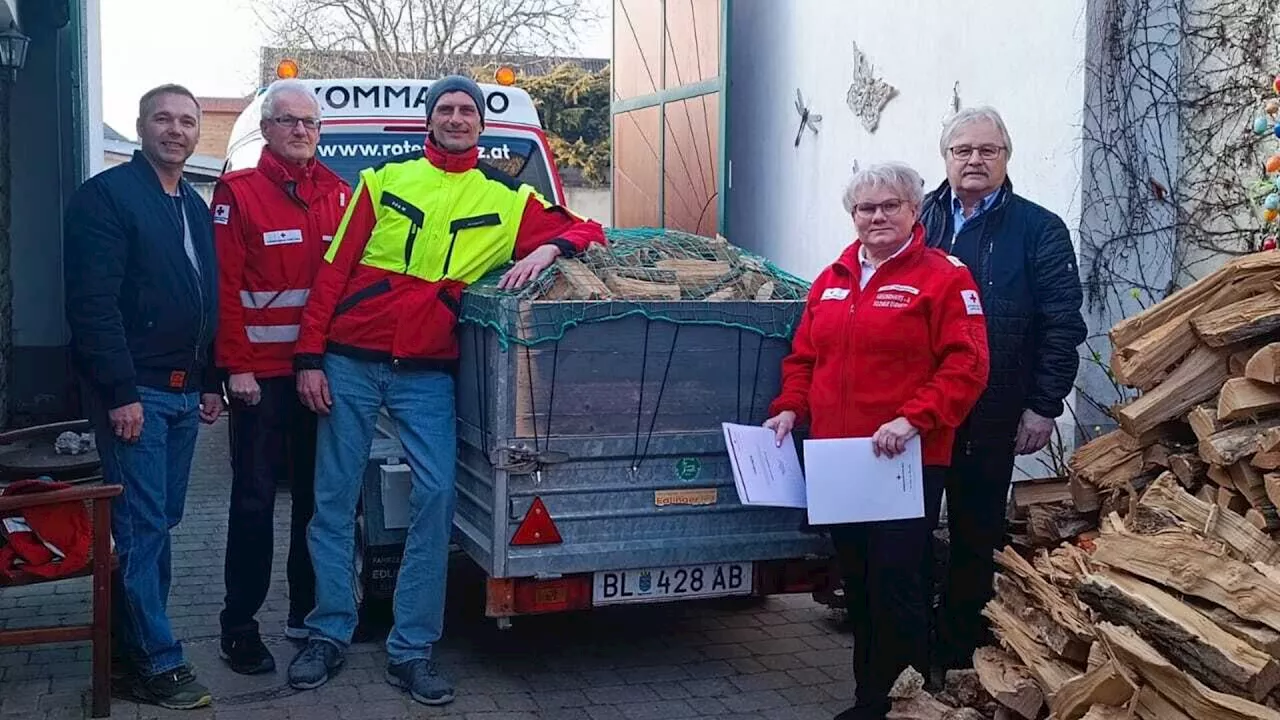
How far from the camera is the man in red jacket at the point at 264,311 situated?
4953 millimetres

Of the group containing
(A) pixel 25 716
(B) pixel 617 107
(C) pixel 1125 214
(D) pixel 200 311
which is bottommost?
(A) pixel 25 716

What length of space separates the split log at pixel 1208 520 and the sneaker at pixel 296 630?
11.0ft

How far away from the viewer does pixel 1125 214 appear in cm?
583

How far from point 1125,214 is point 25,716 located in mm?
4885

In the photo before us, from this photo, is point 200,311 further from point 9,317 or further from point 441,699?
point 9,317

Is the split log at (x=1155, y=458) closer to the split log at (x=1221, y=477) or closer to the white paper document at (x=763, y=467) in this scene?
the split log at (x=1221, y=477)

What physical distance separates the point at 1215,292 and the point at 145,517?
12.2 feet

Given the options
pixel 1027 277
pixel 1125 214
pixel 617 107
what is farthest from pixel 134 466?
pixel 617 107

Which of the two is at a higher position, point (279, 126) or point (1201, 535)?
point (279, 126)

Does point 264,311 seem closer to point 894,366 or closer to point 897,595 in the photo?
point 894,366

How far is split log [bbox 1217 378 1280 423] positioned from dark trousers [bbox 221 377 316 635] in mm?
3289

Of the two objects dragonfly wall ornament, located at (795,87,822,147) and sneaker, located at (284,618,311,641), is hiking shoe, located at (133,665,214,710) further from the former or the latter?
dragonfly wall ornament, located at (795,87,822,147)

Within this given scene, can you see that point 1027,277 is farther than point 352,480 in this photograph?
No

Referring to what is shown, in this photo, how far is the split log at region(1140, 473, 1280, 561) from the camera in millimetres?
3521
